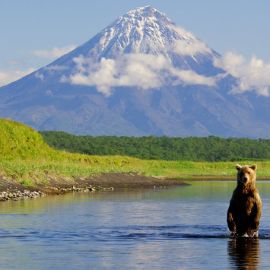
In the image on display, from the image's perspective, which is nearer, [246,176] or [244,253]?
[244,253]

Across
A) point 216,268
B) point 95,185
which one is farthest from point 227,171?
point 216,268

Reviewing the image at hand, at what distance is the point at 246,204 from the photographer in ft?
93.4

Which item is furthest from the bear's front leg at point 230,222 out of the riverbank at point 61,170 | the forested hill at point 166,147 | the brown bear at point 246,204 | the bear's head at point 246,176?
the forested hill at point 166,147

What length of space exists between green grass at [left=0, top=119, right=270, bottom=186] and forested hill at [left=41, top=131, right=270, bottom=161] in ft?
Answer: 86.9

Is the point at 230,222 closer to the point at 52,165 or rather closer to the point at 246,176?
the point at 246,176

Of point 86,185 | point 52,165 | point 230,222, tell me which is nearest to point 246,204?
point 230,222

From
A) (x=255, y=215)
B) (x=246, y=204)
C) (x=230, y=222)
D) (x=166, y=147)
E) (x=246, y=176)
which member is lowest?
(x=230, y=222)

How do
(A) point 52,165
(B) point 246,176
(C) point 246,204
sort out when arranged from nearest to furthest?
(B) point 246,176
(C) point 246,204
(A) point 52,165

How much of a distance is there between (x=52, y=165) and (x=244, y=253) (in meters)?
41.7

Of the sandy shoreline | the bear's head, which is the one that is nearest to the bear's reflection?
the bear's head

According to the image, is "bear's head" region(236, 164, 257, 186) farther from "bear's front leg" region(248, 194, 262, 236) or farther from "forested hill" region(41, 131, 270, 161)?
"forested hill" region(41, 131, 270, 161)

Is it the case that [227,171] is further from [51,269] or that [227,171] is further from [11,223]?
[51,269]

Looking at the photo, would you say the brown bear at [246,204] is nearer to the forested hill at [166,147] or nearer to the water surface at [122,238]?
the water surface at [122,238]

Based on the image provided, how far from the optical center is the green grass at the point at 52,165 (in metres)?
59.0
